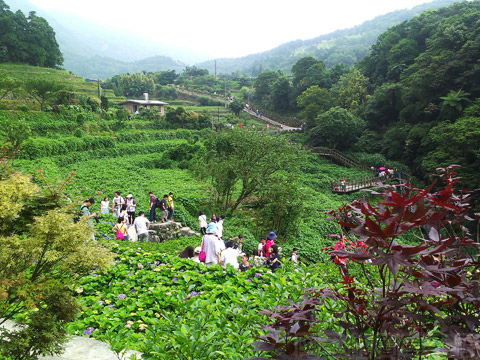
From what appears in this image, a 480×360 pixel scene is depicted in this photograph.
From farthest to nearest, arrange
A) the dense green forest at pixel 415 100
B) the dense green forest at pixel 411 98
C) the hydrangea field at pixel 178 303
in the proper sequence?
the dense green forest at pixel 411 98 < the dense green forest at pixel 415 100 < the hydrangea field at pixel 178 303

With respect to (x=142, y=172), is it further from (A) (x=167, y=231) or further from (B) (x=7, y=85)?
(B) (x=7, y=85)

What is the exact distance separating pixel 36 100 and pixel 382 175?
3016 centimetres

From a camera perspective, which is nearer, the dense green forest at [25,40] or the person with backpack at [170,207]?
the person with backpack at [170,207]

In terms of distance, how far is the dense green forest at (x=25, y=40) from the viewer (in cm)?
3912

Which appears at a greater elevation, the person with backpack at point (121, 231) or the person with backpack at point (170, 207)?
the person with backpack at point (121, 231)

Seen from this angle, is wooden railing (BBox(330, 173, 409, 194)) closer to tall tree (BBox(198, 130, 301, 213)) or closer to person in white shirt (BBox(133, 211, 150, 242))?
tall tree (BBox(198, 130, 301, 213))

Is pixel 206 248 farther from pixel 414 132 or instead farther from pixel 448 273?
pixel 414 132

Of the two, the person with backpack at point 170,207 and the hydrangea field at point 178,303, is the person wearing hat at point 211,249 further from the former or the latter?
the person with backpack at point 170,207

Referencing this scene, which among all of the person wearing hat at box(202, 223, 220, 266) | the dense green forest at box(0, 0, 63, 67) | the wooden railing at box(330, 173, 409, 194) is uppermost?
the dense green forest at box(0, 0, 63, 67)

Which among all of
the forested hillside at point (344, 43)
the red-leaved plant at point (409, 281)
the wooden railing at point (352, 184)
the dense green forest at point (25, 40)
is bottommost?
the wooden railing at point (352, 184)

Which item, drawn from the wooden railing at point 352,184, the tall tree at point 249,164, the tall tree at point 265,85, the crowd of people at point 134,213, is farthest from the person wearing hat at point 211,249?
the tall tree at point 265,85

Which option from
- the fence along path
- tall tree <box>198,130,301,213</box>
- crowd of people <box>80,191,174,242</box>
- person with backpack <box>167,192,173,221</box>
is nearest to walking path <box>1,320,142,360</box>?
crowd of people <box>80,191,174,242</box>

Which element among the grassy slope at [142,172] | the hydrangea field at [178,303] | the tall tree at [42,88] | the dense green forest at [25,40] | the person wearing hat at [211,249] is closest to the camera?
the hydrangea field at [178,303]

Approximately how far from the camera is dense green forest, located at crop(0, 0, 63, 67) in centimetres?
3912
